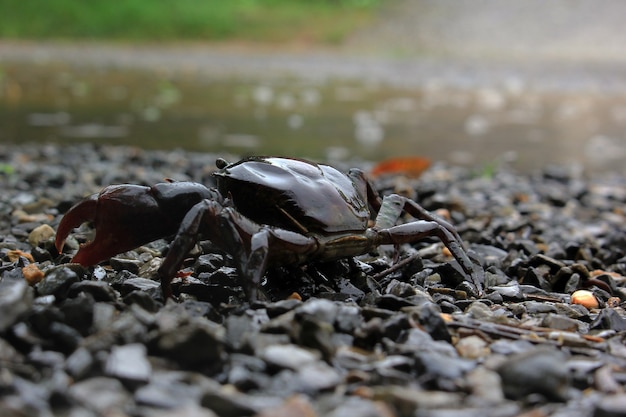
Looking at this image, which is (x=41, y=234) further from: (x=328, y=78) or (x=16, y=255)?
(x=328, y=78)

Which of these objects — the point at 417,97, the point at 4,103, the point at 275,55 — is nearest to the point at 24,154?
the point at 4,103

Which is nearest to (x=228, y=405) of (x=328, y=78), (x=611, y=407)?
(x=611, y=407)

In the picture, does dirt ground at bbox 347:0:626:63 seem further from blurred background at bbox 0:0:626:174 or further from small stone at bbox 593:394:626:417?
small stone at bbox 593:394:626:417

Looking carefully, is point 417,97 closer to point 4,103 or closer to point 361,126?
point 361,126

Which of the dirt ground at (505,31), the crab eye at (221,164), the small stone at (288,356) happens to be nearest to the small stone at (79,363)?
the small stone at (288,356)

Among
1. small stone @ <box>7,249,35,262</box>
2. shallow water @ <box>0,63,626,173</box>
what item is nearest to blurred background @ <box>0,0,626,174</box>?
shallow water @ <box>0,63,626,173</box>

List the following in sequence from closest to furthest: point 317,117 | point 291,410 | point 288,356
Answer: point 291,410 → point 288,356 → point 317,117
